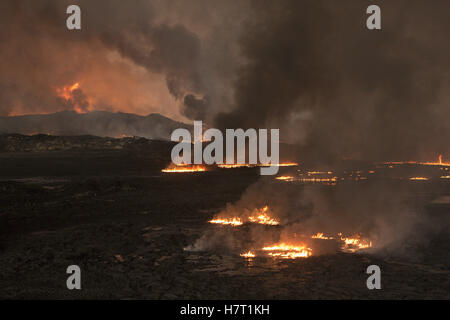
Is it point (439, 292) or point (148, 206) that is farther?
point (148, 206)

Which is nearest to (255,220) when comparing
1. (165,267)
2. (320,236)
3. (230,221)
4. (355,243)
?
(230,221)

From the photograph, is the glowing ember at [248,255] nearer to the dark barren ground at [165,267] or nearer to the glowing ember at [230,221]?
the dark barren ground at [165,267]

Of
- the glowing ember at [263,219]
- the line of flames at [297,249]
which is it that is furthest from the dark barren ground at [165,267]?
the glowing ember at [263,219]

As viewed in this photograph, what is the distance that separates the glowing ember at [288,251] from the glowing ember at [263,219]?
22.3 ft

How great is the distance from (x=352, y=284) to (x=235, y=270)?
4.22m

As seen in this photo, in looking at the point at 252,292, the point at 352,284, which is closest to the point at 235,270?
the point at 252,292

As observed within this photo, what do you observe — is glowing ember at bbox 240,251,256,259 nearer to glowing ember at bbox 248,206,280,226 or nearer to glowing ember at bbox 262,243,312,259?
glowing ember at bbox 262,243,312,259

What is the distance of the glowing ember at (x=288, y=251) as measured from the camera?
19.2 metres

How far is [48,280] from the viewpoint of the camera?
53.5 feet

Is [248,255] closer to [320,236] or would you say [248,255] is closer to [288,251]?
[288,251]

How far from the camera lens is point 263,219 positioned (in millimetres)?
28969

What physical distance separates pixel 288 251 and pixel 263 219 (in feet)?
29.9

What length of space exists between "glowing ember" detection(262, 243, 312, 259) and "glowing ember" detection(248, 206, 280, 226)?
Answer: 6.80 m

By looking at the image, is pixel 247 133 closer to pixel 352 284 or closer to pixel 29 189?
pixel 29 189
